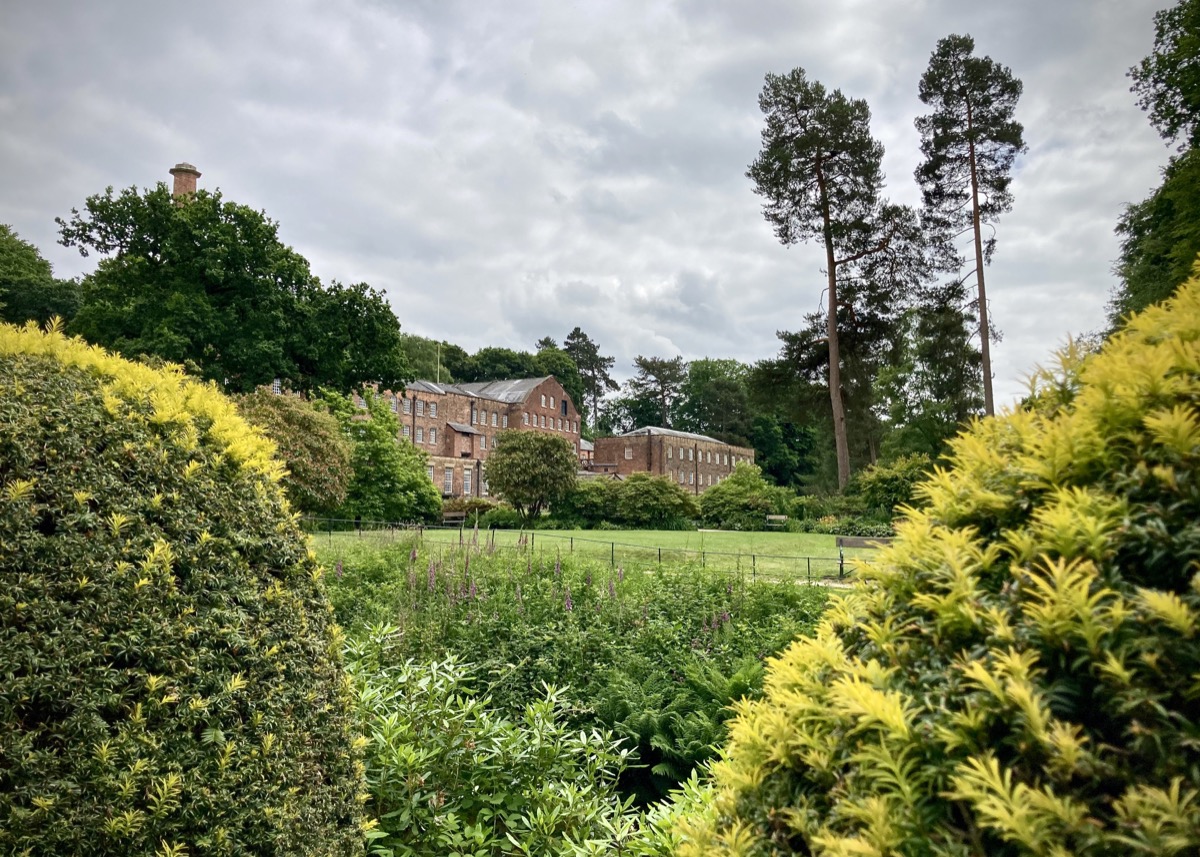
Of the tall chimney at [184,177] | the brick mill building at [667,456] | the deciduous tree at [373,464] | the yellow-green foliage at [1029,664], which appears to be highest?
the tall chimney at [184,177]

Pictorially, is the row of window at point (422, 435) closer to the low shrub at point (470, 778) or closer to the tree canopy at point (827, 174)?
the tree canopy at point (827, 174)

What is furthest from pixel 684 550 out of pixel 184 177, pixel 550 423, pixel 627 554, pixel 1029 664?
pixel 550 423

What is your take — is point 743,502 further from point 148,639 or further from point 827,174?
point 148,639

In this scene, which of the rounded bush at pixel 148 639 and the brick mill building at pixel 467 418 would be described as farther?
the brick mill building at pixel 467 418

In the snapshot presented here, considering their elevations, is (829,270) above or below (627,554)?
above

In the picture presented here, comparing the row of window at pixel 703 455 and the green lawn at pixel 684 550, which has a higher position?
the row of window at pixel 703 455

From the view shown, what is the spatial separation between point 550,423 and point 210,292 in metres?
45.8

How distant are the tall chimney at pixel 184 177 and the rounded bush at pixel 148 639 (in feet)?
117

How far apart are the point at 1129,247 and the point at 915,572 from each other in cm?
4001

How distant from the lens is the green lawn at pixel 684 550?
1273cm

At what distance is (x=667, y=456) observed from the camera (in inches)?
2884

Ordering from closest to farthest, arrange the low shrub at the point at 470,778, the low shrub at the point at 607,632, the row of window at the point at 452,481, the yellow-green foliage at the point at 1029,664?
1. the yellow-green foliage at the point at 1029,664
2. the low shrub at the point at 470,778
3. the low shrub at the point at 607,632
4. the row of window at the point at 452,481

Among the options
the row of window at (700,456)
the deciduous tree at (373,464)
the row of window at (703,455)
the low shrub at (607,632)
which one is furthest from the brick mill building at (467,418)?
the low shrub at (607,632)

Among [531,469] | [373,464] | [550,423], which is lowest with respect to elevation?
[373,464]
